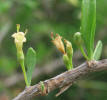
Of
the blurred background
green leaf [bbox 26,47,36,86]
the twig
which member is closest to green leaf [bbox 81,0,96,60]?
green leaf [bbox 26,47,36,86]

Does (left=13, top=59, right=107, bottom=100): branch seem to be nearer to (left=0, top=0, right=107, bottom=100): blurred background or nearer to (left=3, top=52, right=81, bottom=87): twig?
(left=0, top=0, right=107, bottom=100): blurred background

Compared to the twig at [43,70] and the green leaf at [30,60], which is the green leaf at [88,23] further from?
the twig at [43,70]

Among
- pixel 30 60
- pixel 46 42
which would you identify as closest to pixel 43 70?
pixel 46 42

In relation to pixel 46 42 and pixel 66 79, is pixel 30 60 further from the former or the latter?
pixel 46 42

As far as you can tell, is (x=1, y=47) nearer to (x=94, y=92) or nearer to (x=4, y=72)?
(x=4, y=72)

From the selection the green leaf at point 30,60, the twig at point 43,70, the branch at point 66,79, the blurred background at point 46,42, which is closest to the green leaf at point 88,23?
the branch at point 66,79

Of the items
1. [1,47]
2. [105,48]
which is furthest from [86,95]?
[1,47]

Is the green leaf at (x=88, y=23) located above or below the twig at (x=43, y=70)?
above

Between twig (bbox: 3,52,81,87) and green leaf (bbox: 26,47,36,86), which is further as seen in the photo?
twig (bbox: 3,52,81,87)
